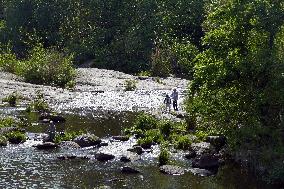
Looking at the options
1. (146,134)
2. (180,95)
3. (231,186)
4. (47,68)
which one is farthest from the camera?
(47,68)

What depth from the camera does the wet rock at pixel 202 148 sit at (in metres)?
34.4

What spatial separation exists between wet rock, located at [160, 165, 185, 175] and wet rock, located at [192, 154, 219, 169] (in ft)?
4.13

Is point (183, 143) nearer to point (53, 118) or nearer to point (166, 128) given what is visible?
point (166, 128)

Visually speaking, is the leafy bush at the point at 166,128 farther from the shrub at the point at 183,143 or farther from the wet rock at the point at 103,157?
the wet rock at the point at 103,157

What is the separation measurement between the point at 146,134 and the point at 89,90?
28644 mm

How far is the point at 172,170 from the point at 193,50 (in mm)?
52776

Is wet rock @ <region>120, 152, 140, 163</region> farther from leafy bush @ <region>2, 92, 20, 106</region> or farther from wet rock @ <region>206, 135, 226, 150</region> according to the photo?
leafy bush @ <region>2, 92, 20, 106</region>

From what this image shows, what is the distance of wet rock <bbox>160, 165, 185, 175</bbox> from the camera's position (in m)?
31.0

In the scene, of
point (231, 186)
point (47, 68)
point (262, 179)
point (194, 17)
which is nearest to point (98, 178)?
point (231, 186)

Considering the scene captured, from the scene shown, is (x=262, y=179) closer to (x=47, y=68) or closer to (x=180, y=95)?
(x=180, y=95)

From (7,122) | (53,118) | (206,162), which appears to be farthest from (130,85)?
(206,162)

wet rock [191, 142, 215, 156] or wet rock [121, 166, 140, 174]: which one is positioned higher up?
wet rock [191, 142, 215, 156]

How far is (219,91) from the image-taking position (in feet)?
107

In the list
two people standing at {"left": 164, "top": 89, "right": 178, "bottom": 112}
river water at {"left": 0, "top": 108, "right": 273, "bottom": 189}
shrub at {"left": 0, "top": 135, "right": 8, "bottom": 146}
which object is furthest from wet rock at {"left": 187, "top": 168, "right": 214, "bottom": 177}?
two people standing at {"left": 164, "top": 89, "right": 178, "bottom": 112}
